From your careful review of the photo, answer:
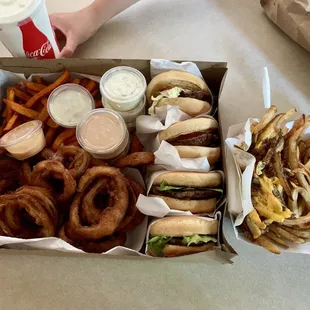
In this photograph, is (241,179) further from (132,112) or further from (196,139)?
(132,112)

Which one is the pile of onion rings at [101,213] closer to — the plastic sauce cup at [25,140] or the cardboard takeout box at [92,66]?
the plastic sauce cup at [25,140]

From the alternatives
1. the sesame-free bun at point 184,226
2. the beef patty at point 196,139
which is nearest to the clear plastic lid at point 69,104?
the beef patty at point 196,139

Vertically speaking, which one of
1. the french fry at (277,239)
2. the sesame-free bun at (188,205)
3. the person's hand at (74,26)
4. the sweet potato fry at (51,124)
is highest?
the person's hand at (74,26)

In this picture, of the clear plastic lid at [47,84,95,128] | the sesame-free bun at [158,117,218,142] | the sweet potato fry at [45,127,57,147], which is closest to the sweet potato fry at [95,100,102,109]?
the clear plastic lid at [47,84,95,128]

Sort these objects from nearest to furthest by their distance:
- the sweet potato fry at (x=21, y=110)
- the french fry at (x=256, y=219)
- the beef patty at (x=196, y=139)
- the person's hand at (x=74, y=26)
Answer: the french fry at (x=256, y=219), the beef patty at (x=196, y=139), the sweet potato fry at (x=21, y=110), the person's hand at (x=74, y=26)

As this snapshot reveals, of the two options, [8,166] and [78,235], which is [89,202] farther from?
[8,166]

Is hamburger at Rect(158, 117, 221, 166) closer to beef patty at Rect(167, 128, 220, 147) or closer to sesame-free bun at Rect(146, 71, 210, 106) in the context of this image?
beef patty at Rect(167, 128, 220, 147)

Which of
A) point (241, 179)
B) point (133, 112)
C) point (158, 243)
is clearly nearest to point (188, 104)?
point (133, 112)
